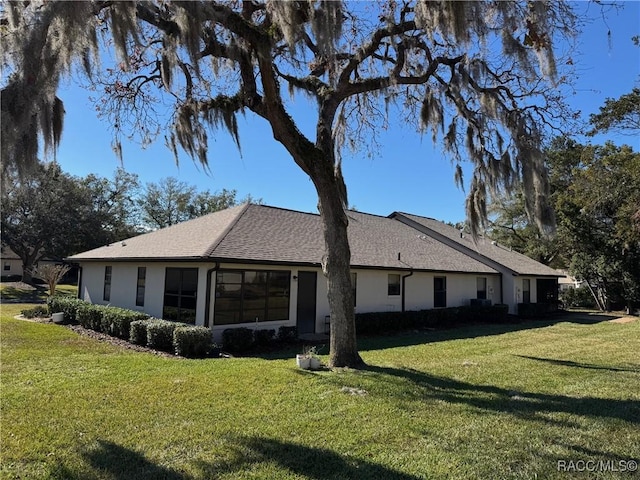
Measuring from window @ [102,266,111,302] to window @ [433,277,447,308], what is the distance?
13615mm

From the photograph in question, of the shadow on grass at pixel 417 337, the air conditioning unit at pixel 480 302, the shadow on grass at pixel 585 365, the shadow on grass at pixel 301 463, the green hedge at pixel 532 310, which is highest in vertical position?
the air conditioning unit at pixel 480 302

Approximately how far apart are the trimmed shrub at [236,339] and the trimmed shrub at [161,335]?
1201mm

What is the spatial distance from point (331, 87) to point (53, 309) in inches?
594

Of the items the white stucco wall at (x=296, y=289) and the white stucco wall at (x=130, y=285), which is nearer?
the white stucco wall at (x=130, y=285)

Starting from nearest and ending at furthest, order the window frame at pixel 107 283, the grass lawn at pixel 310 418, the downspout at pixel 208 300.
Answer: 1. the grass lawn at pixel 310 418
2. the downspout at pixel 208 300
3. the window frame at pixel 107 283

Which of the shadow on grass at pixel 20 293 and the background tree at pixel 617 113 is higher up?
the background tree at pixel 617 113

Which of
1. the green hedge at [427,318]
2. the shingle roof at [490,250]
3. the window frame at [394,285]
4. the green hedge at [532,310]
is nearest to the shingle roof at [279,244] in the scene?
the window frame at [394,285]

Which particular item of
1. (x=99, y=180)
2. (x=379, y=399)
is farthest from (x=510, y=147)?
→ (x=99, y=180)

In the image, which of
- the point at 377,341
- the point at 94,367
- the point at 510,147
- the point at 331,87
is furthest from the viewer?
the point at 377,341

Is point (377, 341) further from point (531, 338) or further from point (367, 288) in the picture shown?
point (531, 338)

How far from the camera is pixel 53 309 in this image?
1769cm

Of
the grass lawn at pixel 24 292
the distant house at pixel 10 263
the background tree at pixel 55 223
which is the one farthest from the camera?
the distant house at pixel 10 263

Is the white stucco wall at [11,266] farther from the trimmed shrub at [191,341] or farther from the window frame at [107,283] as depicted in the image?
the trimmed shrub at [191,341]

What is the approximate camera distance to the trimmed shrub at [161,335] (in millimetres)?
10945
